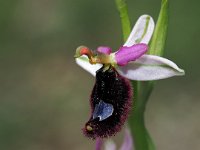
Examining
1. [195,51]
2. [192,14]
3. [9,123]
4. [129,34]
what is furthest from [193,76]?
[129,34]

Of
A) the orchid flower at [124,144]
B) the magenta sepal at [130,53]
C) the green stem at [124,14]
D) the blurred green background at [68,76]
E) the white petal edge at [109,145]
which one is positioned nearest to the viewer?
the magenta sepal at [130,53]

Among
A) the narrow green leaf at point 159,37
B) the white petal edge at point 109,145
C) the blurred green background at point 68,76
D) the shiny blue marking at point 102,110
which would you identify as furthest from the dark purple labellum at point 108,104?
the blurred green background at point 68,76

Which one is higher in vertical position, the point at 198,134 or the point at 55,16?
the point at 55,16

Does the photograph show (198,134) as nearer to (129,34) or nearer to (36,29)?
(36,29)

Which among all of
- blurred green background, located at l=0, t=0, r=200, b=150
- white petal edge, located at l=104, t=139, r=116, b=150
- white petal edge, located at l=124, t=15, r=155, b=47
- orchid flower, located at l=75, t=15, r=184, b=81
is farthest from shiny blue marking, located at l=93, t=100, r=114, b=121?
blurred green background, located at l=0, t=0, r=200, b=150

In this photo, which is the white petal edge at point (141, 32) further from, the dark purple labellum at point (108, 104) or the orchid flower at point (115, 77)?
the dark purple labellum at point (108, 104)

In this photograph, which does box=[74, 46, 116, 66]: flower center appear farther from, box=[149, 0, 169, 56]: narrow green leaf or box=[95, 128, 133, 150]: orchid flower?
box=[95, 128, 133, 150]: orchid flower
